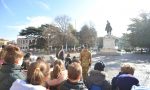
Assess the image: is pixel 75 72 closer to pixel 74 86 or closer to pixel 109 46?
pixel 74 86

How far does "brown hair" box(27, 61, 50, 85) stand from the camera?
153 inches

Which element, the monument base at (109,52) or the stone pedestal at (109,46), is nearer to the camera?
the monument base at (109,52)

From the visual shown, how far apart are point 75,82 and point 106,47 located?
4844 cm

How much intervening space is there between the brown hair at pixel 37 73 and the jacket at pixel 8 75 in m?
0.62

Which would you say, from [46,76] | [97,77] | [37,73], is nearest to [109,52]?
[97,77]

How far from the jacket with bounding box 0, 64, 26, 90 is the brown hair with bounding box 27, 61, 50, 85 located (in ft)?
2.05

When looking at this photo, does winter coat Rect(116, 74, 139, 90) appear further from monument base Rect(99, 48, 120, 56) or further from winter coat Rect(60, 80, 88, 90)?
monument base Rect(99, 48, 120, 56)

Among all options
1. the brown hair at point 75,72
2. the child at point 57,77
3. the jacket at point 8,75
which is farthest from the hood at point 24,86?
the child at point 57,77

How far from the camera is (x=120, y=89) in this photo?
21.0ft

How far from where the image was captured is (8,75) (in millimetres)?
4656

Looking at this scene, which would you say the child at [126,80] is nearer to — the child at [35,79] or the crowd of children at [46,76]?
the crowd of children at [46,76]

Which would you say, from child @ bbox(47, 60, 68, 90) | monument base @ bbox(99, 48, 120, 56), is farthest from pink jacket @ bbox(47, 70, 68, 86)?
monument base @ bbox(99, 48, 120, 56)

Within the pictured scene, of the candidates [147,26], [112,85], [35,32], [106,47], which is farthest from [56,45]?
[112,85]

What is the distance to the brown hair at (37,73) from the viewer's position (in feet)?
12.7
